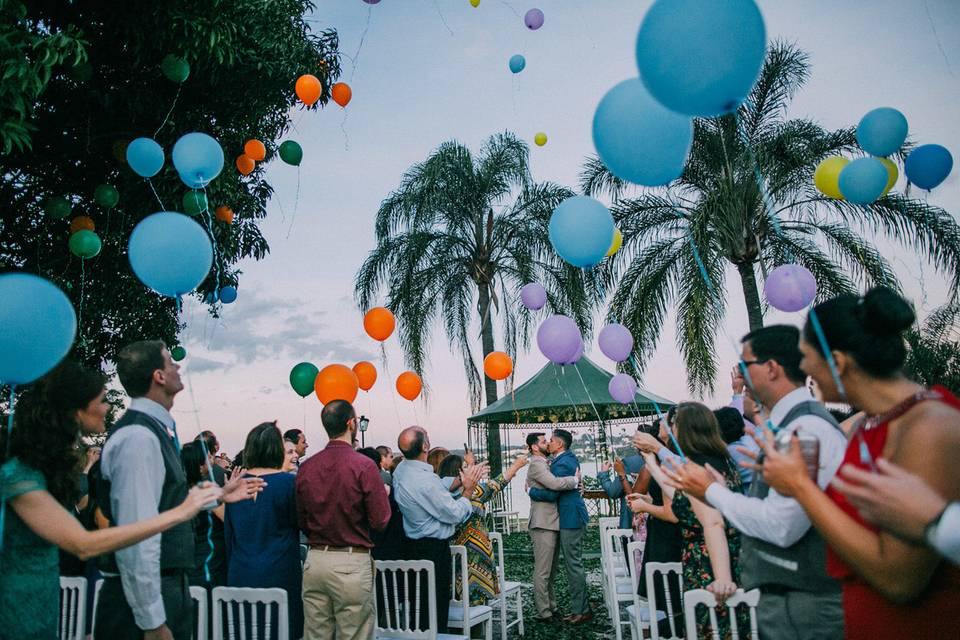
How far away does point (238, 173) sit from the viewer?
7.85m

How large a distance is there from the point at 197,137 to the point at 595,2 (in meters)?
4.30

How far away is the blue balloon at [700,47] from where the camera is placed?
231 centimetres

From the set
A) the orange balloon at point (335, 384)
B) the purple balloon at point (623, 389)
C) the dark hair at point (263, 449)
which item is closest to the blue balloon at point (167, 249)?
the dark hair at point (263, 449)

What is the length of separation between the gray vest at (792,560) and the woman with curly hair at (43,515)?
1.86 meters

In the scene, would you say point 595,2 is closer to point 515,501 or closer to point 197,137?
point 197,137

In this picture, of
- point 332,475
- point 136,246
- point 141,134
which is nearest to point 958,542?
point 332,475

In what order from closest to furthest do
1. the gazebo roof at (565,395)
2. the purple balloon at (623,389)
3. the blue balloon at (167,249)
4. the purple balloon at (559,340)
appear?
the blue balloon at (167,249) < the purple balloon at (559,340) < the purple balloon at (623,389) < the gazebo roof at (565,395)

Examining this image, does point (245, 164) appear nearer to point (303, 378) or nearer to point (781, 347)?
point (303, 378)

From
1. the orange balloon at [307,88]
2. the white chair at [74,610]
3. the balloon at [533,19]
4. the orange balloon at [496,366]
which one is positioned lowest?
the white chair at [74,610]

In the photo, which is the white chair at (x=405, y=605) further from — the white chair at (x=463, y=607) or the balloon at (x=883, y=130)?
the balloon at (x=883, y=130)

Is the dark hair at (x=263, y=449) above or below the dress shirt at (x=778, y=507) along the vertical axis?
above

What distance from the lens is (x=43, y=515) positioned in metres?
1.88

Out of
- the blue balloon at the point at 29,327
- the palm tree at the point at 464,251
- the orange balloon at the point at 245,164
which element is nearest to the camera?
the blue balloon at the point at 29,327

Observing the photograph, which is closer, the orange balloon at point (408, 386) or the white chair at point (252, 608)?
the white chair at point (252, 608)
